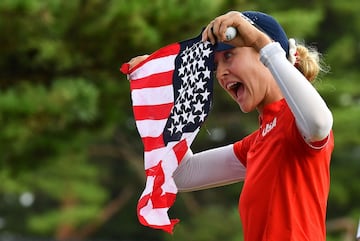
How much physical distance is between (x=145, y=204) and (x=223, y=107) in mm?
14473

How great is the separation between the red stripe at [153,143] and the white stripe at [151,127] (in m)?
0.01

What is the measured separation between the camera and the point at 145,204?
2615 mm

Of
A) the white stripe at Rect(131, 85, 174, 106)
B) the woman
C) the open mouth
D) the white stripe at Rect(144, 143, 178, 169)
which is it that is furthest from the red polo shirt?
the white stripe at Rect(131, 85, 174, 106)

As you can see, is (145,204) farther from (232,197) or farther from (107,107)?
(232,197)

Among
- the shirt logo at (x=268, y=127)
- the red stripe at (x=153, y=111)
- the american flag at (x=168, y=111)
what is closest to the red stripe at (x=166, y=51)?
the american flag at (x=168, y=111)

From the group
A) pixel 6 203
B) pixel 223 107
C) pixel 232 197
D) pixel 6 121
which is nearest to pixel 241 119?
pixel 223 107

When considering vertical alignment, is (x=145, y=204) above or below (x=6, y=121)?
above

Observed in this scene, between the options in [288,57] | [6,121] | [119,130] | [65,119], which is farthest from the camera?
[119,130]

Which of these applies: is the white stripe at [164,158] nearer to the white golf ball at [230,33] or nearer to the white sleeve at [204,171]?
the white sleeve at [204,171]

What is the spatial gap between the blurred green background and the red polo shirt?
37 centimetres

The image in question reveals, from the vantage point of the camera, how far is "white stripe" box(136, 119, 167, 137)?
2.71 metres

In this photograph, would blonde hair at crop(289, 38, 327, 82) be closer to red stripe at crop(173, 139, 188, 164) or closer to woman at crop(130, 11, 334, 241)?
woman at crop(130, 11, 334, 241)

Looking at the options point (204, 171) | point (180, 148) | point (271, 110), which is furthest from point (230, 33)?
point (204, 171)

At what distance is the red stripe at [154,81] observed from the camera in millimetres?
2758
